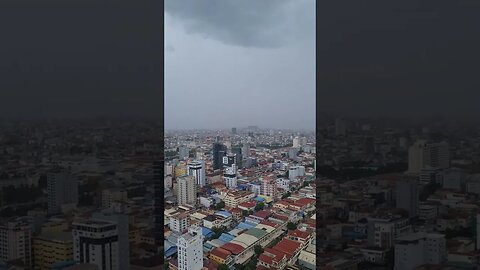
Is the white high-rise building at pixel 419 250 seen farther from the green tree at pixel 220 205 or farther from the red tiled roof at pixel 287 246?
the green tree at pixel 220 205

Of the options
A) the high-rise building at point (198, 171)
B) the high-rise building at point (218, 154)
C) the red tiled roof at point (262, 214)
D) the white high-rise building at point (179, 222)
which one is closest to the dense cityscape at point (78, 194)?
the white high-rise building at point (179, 222)

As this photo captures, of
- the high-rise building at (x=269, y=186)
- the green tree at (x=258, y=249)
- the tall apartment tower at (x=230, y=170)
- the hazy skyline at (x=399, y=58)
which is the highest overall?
the hazy skyline at (x=399, y=58)

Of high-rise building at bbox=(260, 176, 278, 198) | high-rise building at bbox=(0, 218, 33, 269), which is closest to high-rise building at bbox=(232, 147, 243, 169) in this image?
high-rise building at bbox=(260, 176, 278, 198)

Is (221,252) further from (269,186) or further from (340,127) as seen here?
(340,127)

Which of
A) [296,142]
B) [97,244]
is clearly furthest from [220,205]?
[97,244]

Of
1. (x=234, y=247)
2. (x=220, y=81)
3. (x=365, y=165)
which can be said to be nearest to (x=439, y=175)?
(x=365, y=165)

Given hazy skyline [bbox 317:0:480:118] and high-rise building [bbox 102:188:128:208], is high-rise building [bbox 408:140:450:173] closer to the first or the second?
hazy skyline [bbox 317:0:480:118]

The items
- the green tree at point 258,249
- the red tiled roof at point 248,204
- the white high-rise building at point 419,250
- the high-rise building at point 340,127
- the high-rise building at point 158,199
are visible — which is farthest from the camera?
the red tiled roof at point 248,204
